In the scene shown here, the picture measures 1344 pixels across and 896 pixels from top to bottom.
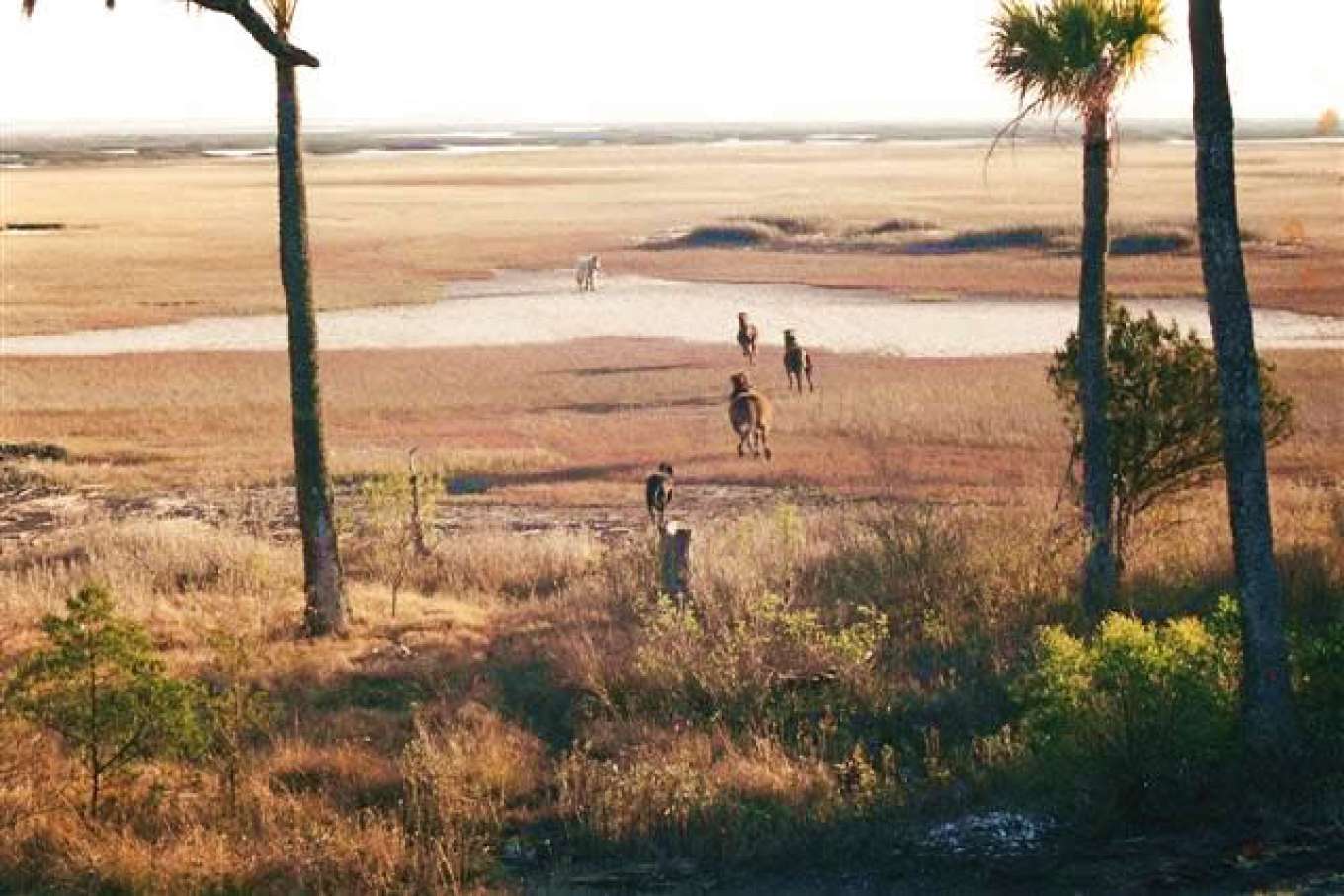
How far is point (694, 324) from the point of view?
52.1m

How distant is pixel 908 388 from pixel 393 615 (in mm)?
21173

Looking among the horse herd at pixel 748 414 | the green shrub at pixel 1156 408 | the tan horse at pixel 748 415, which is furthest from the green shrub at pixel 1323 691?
the tan horse at pixel 748 415

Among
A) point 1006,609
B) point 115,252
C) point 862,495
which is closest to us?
point 1006,609

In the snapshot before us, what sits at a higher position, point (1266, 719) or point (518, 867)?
point (1266, 719)

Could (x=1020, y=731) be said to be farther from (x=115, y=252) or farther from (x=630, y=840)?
(x=115, y=252)

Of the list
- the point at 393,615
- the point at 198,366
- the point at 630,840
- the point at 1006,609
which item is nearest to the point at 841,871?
the point at 630,840

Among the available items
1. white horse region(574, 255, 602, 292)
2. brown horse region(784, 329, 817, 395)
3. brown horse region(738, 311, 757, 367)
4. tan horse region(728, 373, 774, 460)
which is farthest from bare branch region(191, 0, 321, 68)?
white horse region(574, 255, 602, 292)

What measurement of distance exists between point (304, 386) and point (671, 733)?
5.73 metres

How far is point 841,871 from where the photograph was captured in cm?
1113

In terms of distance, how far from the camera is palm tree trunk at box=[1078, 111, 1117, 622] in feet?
53.1

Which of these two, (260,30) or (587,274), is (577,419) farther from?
(587,274)

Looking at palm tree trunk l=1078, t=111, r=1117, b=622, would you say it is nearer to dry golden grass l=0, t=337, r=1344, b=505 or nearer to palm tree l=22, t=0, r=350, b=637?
palm tree l=22, t=0, r=350, b=637

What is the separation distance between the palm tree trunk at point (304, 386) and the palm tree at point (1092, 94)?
22.5 feet

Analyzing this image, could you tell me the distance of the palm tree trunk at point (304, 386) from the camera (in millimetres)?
16969
